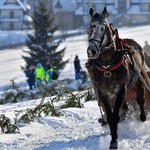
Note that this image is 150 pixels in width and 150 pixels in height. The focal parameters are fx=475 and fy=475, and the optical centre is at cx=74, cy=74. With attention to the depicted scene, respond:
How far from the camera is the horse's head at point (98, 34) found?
19.1 ft

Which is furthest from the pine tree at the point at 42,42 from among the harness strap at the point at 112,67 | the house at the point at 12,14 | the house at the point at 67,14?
the house at the point at 12,14

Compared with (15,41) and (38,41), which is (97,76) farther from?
(15,41)

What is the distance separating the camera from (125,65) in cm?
662

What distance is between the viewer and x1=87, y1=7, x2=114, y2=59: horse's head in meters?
5.83

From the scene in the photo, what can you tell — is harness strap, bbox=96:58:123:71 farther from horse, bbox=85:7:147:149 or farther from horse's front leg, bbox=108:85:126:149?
horse's front leg, bbox=108:85:126:149

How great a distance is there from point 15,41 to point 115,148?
202 ft

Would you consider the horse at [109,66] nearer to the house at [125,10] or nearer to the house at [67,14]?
the house at [67,14]

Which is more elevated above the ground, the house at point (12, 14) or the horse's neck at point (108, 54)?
the horse's neck at point (108, 54)

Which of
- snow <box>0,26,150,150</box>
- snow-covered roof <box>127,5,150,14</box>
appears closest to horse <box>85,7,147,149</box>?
snow <box>0,26,150,150</box>

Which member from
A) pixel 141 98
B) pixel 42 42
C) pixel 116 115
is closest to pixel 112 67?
pixel 116 115

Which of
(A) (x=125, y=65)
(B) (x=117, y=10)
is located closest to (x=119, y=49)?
(A) (x=125, y=65)

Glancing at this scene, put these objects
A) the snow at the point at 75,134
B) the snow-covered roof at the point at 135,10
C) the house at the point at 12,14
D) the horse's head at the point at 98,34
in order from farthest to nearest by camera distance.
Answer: the snow-covered roof at the point at 135,10
the house at the point at 12,14
the snow at the point at 75,134
the horse's head at the point at 98,34

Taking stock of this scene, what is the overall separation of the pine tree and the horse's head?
96.8 feet

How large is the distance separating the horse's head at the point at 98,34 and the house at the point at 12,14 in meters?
79.5
